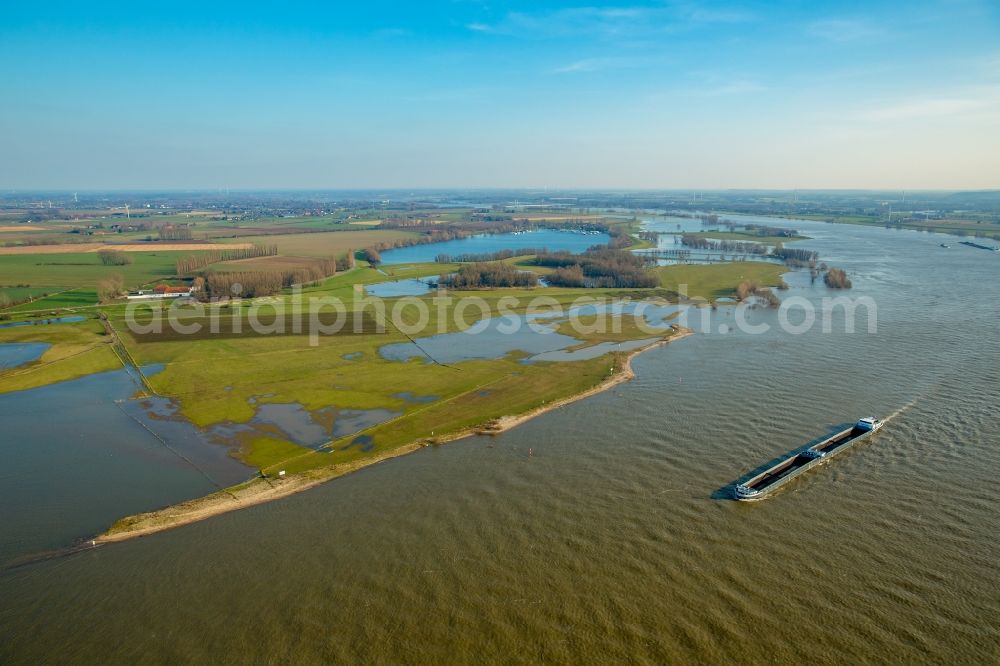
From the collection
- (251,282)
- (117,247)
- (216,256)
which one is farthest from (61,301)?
(117,247)

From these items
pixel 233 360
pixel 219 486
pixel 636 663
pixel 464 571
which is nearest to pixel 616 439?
pixel 464 571

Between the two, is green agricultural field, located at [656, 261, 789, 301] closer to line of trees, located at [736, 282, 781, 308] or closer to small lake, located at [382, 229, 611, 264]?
line of trees, located at [736, 282, 781, 308]

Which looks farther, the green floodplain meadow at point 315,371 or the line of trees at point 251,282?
the line of trees at point 251,282

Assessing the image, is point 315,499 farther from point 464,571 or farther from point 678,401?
point 678,401

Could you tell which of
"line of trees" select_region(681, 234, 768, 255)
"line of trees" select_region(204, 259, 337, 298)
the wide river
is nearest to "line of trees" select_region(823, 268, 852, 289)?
"line of trees" select_region(681, 234, 768, 255)

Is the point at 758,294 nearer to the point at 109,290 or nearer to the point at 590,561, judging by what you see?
the point at 590,561

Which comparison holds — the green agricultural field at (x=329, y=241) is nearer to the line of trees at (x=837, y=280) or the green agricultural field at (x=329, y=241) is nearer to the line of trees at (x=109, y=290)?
the line of trees at (x=109, y=290)

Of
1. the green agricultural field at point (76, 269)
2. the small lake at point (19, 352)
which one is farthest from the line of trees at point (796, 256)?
the green agricultural field at point (76, 269)
